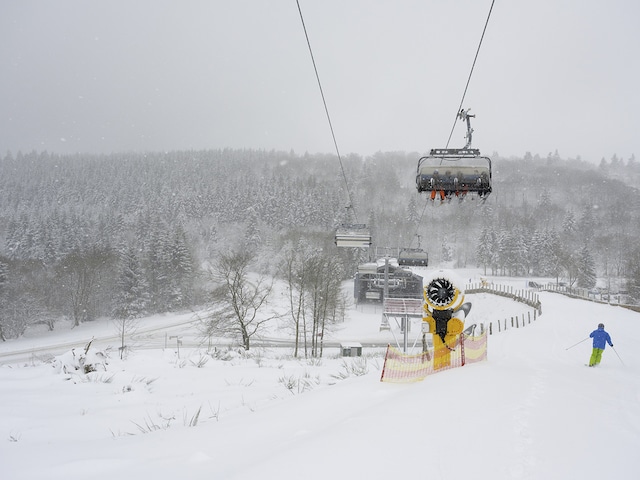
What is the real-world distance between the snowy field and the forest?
6257 millimetres

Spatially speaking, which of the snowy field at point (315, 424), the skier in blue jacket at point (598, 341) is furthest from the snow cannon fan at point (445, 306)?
the skier in blue jacket at point (598, 341)

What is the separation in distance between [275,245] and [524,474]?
89.9 m

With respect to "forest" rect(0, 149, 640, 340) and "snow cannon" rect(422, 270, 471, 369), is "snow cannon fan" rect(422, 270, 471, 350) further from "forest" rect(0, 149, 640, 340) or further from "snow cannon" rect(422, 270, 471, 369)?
"forest" rect(0, 149, 640, 340)

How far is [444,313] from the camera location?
34.4 ft

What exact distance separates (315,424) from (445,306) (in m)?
6.11

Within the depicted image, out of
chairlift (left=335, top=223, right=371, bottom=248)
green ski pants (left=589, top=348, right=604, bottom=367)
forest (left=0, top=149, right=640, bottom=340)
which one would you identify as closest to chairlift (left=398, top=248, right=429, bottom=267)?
forest (left=0, top=149, right=640, bottom=340)

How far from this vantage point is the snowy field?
383 cm

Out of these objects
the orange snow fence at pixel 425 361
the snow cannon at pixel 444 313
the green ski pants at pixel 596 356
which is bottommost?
the green ski pants at pixel 596 356

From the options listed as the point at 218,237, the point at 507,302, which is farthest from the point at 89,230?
the point at 507,302

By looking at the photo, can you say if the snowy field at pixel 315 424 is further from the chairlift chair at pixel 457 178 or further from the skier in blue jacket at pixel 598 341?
the chairlift chair at pixel 457 178

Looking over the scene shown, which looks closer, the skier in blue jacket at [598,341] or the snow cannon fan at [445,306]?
the snow cannon fan at [445,306]

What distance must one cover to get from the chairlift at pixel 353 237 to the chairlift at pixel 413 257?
22.8 ft

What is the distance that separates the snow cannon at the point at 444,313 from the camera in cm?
1029

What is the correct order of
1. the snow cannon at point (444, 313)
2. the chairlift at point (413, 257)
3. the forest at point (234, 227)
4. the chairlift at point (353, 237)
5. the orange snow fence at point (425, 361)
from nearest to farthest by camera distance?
the orange snow fence at point (425, 361)
the snow cannon at point (444, 313)
the chairlift at point (353, 237)
the chairlift at point (413, 257)
the forest at point (234, 227)
